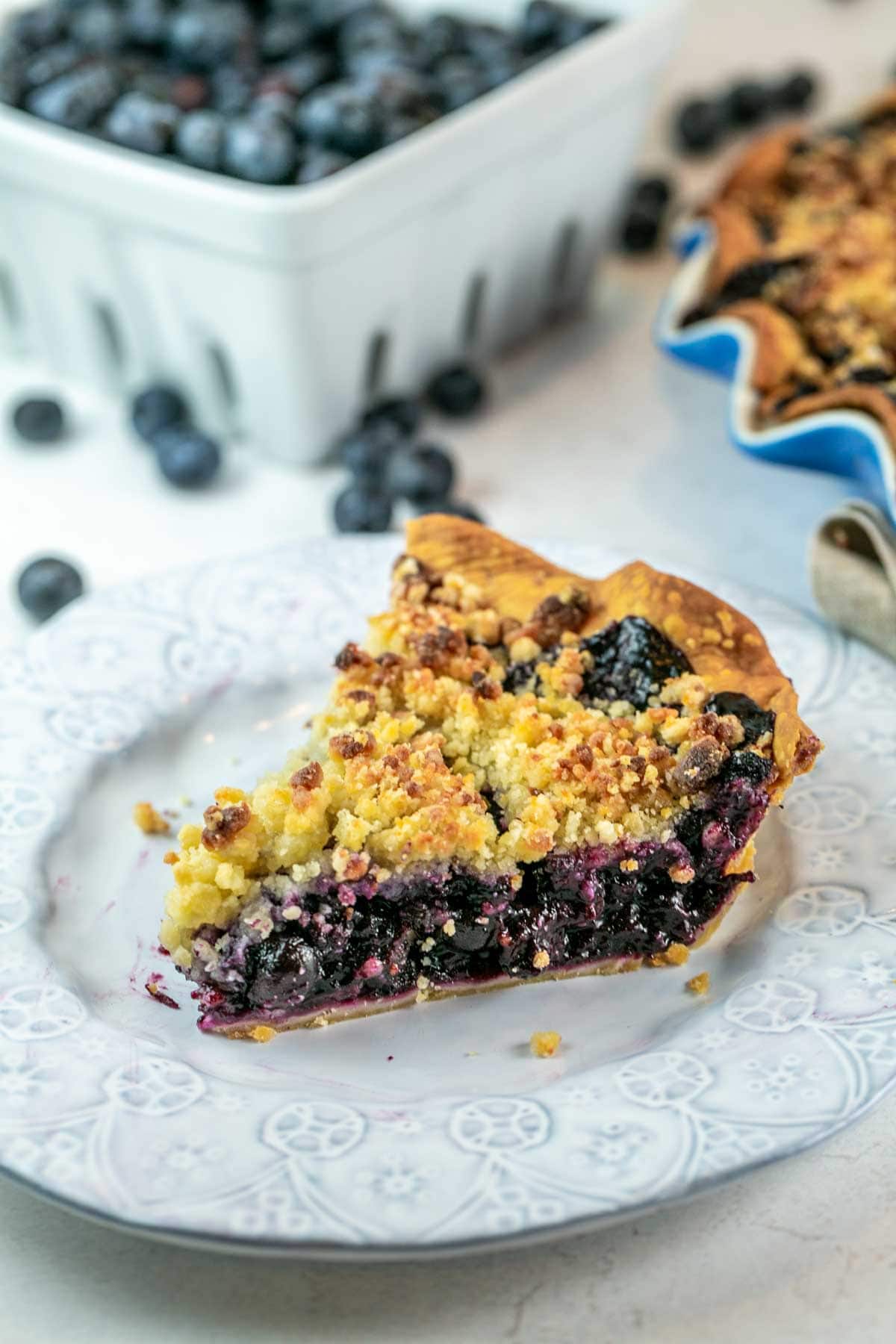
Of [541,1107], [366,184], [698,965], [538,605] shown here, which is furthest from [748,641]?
[366,184]

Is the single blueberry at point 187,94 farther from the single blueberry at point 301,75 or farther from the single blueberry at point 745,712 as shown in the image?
the single blueberry at point 745,712

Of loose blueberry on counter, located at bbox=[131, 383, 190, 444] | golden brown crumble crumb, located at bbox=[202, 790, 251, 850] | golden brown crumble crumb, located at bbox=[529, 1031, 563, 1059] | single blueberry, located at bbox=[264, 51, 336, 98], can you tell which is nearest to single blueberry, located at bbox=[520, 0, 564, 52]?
single blueberry, located at bbox=[264, 51, 336, 98]

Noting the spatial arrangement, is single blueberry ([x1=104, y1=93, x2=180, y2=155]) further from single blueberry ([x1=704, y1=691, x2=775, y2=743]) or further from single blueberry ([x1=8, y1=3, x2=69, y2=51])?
single blueberry ([x1=704, y1=691, x2=775, y2=743])

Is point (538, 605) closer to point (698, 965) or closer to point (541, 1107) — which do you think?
point (698, 965)

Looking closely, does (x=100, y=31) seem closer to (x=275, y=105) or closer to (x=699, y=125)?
(x=275, y=105)

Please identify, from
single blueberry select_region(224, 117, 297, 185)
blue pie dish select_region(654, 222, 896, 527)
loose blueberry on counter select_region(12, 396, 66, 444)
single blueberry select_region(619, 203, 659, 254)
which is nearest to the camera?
blue pie dish select_region(654, 222, 896, 527)
